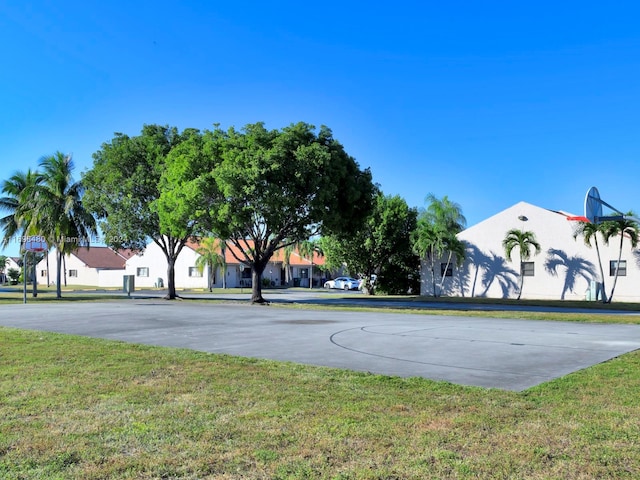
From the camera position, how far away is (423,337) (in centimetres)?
1376

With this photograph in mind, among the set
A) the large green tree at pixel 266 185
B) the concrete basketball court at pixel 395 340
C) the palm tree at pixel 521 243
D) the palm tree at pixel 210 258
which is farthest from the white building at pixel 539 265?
the palm tree at pixel 210 258

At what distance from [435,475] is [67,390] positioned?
5.11 metres

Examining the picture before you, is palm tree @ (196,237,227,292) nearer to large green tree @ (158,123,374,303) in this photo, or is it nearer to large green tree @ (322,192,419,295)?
large green tree @ (322,192,419,295)

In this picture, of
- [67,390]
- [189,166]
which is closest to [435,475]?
[67,390]

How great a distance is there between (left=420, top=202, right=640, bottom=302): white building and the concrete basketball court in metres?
20.0

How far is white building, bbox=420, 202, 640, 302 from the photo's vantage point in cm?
3556

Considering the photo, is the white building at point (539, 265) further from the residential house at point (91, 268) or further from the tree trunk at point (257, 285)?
the residential house at point (91, 268)

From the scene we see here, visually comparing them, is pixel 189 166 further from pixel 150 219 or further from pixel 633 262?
pixel 633 262

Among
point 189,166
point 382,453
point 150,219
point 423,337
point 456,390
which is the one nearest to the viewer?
point 382,453

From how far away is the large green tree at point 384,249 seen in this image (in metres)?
46.2

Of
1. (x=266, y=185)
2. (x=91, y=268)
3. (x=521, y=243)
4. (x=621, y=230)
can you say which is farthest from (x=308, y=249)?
(x=266, y=185)

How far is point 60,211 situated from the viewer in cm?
4056

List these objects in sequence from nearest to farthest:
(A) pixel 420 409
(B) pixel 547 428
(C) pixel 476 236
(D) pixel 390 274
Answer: (B) pixel 547 428 → (A) pixel 420 409 → (C) pixel 476 236 → (D) pixel 390 274

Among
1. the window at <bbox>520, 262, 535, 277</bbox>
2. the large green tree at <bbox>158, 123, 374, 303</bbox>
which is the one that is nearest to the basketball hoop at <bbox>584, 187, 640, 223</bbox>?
the large green tree at <bbox>158, 123, 374, 303</bbox>
